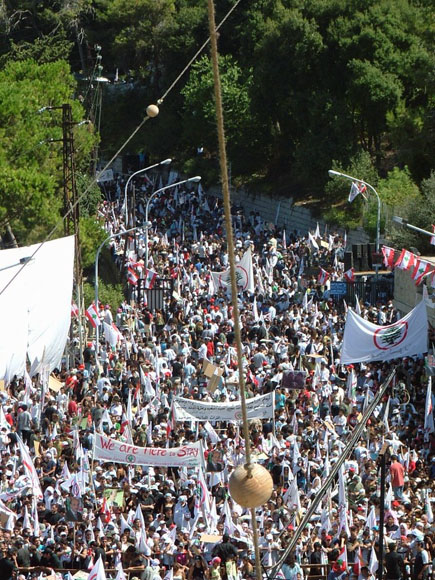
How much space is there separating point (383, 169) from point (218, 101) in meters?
47.6

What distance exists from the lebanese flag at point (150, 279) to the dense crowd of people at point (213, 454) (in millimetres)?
2468

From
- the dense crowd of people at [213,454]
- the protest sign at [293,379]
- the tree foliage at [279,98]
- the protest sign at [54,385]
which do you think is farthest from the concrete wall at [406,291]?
the tree foliage at [279,98]

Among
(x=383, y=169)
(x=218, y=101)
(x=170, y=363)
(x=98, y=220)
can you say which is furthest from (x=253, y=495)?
(x=383, y=169)

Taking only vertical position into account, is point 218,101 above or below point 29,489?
above

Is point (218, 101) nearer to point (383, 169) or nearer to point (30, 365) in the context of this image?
point (30, 365)

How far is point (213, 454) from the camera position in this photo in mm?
19469

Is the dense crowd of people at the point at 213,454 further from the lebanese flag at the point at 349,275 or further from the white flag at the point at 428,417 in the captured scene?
the lebanese flag at the point at 349,275

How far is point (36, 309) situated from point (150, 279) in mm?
13614

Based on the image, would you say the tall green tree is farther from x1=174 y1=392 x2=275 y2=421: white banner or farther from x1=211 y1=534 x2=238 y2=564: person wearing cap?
x1=211 y1=534 x2=238 y2=564: person wearing cap

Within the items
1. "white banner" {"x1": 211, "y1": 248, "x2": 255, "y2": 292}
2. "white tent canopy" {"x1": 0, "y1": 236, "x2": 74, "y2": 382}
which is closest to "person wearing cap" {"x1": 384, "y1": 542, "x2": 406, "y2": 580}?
"white tent canopy" {"x1": 0, "y1": 236, "x2": 74, "y2": 382}

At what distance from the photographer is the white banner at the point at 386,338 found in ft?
76.1

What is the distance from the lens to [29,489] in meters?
18.8

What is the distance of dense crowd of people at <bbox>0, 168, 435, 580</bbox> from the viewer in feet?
52.8

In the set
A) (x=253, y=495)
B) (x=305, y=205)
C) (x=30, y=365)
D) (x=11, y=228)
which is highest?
(x=253, y=495)
